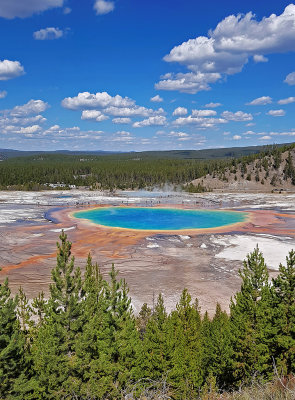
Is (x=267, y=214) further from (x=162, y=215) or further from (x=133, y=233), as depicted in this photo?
(x=133, y=233)

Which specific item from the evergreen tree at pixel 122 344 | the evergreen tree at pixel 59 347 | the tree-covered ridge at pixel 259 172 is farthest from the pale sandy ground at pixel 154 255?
the tree-covered ridge at pixel 259 172

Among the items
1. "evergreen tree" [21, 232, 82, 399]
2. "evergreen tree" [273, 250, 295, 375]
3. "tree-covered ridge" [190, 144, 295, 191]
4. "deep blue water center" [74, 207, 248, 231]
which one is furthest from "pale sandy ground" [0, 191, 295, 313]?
"tree-covered ridge" [190, 144, 295, 191]

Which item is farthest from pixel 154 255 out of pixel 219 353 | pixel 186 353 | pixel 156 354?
pixel 156 354

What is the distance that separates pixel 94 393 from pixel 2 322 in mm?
4279

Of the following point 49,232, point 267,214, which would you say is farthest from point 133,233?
point 267,214

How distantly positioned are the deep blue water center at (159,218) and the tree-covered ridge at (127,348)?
3214cm

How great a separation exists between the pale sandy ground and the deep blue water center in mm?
5840

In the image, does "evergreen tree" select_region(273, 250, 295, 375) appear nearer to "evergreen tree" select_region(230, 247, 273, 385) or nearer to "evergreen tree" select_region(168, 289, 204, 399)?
"evergreen tree" select_region(230, 247, 273, 385)

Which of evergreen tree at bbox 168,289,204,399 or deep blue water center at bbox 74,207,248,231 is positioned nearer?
evergreen tree at bbox 168,289,204,399

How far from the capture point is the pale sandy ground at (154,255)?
2497 centimetres

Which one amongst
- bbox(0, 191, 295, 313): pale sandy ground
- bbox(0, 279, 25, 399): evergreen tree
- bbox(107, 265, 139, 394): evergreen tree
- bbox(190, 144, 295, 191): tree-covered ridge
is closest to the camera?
bbox(0, 279, 25, 399): evergreen tree

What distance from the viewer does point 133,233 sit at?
43750 mm

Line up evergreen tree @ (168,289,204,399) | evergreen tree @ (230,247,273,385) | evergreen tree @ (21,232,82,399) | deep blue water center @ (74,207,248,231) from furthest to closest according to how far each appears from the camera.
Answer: deep blue water center @ (74,207,248,231)
evergreen tree @ (230,247,273,385)
evergreen tree @ (168,289,204,399)
evergreen tree @ (21,232,82,399)

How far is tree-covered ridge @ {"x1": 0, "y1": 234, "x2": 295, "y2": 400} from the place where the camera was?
1187 centimetres
